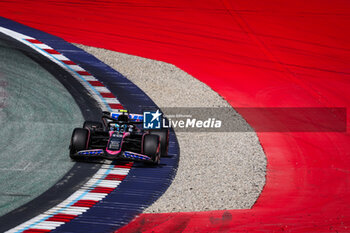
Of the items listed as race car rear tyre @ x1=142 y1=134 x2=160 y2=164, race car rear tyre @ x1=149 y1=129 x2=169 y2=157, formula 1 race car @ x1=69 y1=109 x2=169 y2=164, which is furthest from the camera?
race car rear tyre @ x1=149 y1=129 x2=169 y2=157

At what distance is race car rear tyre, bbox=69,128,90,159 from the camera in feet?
45.2

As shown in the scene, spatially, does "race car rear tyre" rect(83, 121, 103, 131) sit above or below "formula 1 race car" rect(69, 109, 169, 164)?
above

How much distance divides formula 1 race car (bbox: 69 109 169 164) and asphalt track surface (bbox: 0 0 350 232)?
8.22ft

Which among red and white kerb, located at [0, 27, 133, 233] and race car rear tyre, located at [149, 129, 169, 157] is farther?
race car rear tyre, located at [149, 129, 169, 157]

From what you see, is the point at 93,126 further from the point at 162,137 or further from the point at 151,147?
the point at 151,147

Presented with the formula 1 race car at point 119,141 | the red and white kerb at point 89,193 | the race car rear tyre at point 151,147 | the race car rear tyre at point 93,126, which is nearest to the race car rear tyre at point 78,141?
the formula 1 race car at point 119,141

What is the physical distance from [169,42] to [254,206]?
496 inches

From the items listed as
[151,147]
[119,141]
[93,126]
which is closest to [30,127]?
[93,126]

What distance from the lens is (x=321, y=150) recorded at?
1616 centimetres

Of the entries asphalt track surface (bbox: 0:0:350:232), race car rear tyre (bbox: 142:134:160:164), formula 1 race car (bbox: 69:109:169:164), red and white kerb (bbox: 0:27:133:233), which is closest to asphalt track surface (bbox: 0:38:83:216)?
formula 1 race car (bbox: 69:109:169:164)

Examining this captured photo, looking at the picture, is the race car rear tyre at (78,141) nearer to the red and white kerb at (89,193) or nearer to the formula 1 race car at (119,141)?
the formula 1 race car at (119,141)

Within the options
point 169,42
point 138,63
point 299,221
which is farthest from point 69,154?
point 169,42

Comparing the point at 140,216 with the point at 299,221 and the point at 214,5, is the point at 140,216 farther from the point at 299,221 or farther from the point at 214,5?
the point at 214,5

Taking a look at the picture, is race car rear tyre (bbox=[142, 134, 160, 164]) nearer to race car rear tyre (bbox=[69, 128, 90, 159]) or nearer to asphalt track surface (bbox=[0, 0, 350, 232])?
race car rear tyre (bbox=[69, 128, 90, 159])
